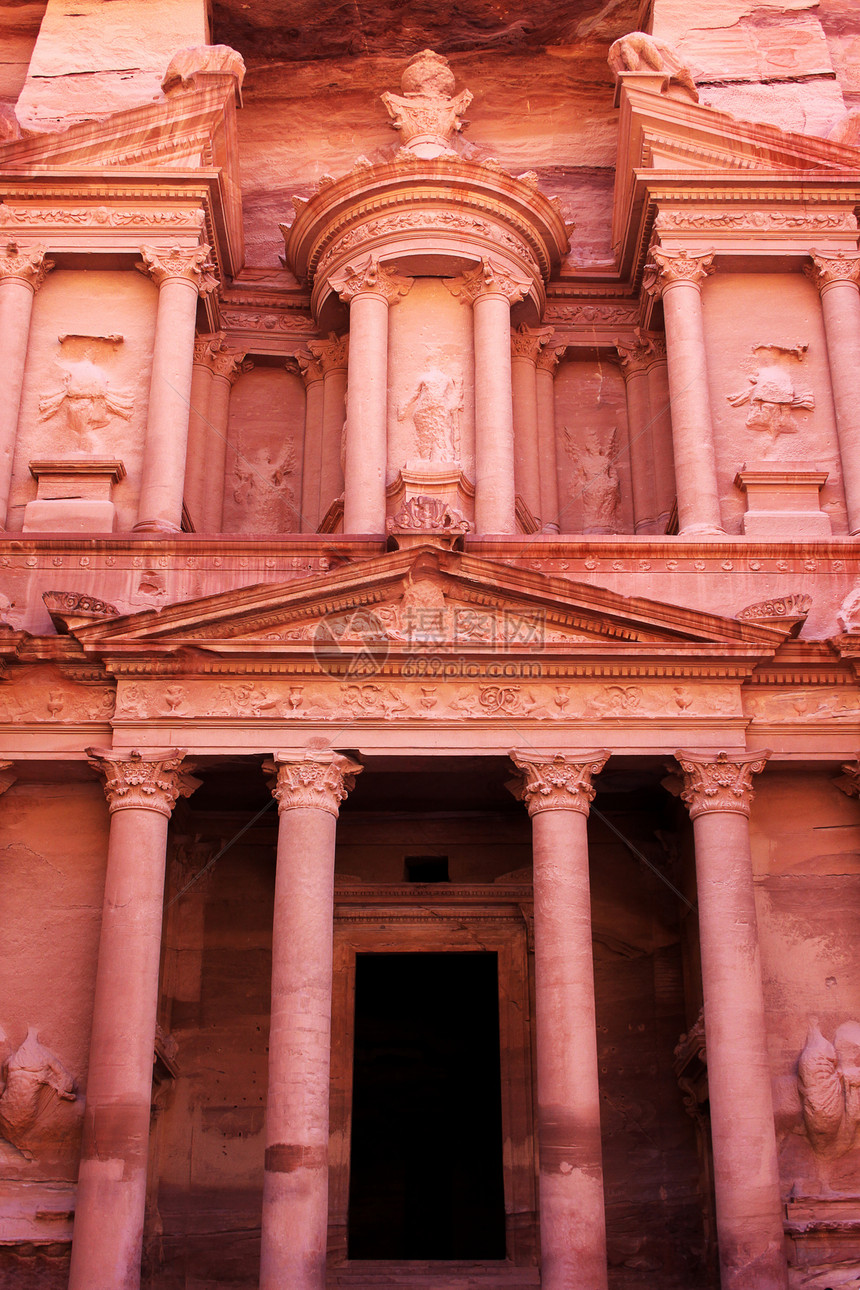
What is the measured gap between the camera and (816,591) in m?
17.5

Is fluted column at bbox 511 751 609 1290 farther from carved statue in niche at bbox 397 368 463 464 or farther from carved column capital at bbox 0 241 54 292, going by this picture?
carved column capital at bbox 0 241 54 292

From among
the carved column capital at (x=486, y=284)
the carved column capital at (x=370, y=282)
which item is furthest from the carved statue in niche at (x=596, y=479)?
the carved column capital at (x=370, y=282)

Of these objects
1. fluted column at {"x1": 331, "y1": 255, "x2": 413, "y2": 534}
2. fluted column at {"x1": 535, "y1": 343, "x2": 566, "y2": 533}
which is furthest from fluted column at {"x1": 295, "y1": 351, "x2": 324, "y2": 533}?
fluted column at {"x1": 535, "y1": 343, "x2": 566, "y2": 533}

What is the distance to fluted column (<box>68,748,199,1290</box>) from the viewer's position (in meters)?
14.1

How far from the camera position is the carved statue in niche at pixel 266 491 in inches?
846

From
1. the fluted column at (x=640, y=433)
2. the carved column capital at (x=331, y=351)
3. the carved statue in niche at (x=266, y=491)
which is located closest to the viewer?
the fluted column at (x=640, y=433)

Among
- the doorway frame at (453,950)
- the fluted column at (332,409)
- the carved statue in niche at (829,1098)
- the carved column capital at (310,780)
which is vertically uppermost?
the fluted column at (332,409)

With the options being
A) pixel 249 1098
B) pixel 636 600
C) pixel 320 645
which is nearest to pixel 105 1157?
pixel 249 1098

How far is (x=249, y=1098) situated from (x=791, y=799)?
7408mm

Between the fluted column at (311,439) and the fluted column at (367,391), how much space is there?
116 centimetres

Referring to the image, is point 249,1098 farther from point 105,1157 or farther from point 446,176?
point 446,176

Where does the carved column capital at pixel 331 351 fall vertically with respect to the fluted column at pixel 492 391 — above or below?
above

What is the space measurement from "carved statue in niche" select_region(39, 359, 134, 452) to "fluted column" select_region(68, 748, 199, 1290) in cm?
517

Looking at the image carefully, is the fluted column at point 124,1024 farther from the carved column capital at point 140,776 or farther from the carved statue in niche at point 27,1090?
the carved statue in niche at point 27,1090
